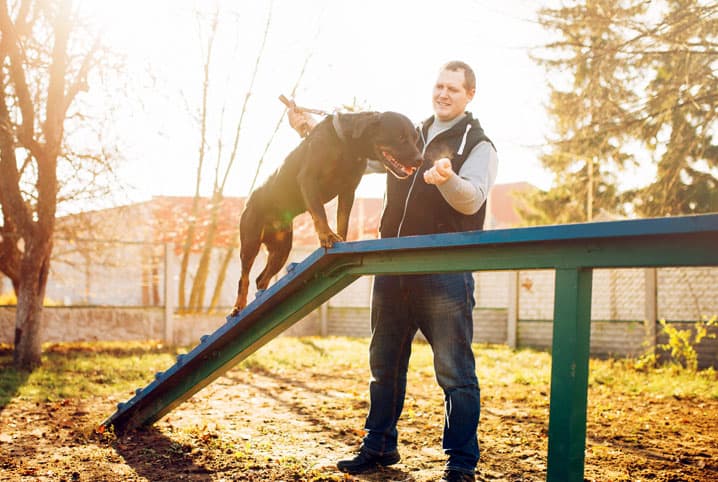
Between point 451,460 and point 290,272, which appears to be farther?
point 290,272

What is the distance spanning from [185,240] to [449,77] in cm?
972

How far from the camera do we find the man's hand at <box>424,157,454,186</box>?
8.07 feet

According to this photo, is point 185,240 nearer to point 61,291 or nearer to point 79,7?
point 61,291

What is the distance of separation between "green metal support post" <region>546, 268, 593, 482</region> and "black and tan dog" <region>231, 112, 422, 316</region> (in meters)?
1.03

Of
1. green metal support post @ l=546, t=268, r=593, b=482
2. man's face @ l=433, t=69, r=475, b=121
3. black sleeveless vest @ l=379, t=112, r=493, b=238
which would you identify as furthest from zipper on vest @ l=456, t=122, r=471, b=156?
green metal support post @ l=546, t=268, r=593, b=482

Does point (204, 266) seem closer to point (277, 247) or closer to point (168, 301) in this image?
point (168, 301)

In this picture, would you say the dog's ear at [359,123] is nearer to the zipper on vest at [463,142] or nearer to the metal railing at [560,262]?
the zipper on vest at [463,142]

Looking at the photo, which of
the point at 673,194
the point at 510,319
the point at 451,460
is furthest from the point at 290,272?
the point at 510,319

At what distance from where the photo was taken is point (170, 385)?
3.86 metres

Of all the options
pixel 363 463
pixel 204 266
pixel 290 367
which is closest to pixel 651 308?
pixel 290 367

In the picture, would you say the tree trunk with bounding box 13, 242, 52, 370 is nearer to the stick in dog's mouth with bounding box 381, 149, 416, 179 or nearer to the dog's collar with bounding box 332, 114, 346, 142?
the dog's collar with bounding box 332, 114, 346, 142

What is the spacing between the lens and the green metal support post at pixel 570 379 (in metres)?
2.07

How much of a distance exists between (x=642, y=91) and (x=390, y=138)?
18.9ft

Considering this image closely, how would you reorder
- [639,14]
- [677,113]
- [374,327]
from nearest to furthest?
[374,327], [639,14], [677,113]
